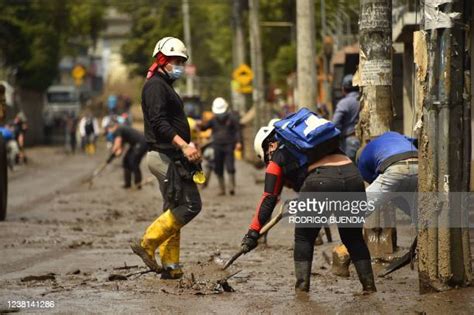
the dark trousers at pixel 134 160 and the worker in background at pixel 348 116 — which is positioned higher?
the worker in background at pixel 348 116

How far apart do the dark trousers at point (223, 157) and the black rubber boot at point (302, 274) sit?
540 inches

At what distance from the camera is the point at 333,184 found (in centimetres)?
891

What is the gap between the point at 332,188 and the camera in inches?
351

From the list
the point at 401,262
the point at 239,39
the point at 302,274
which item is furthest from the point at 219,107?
the point at 239,39

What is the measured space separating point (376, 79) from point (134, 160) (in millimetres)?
13910

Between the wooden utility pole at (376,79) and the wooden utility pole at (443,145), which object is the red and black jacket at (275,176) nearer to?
the wooden utility pole at (443,145)

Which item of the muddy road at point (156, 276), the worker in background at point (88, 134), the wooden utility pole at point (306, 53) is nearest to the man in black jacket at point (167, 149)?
the muddy road at point (156, 276)

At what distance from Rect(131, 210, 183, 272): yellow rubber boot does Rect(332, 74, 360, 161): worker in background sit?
5.79m

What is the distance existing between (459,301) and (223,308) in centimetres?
169

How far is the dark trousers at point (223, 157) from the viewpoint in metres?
23.1

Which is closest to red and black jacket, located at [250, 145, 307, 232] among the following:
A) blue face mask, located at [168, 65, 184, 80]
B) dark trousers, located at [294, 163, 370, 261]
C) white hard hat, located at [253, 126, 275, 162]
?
dark trousers, located at [294, 163, 370, 261]

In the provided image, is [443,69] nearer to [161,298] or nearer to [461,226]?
[461,226]

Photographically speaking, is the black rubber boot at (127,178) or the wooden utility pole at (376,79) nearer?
the wooden utility pole at (376,79)

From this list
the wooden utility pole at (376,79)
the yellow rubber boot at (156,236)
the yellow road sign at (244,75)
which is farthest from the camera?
the yellow road sign at (244,75)
